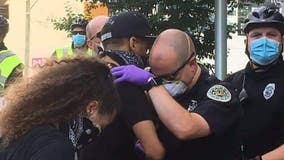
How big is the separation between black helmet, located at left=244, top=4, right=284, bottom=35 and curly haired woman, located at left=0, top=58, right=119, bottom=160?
1510 mm

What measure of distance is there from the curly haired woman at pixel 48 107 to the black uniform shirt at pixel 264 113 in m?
1.24

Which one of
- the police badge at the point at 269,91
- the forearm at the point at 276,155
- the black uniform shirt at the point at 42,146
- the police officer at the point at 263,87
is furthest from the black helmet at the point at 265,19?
the black uniform shirt at the point at 42,146

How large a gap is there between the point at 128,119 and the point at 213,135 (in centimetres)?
43

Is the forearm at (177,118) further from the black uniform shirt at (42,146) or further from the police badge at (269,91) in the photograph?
the black uniform shirt at (42,146)

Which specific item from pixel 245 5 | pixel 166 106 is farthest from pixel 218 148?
pixel 245 5

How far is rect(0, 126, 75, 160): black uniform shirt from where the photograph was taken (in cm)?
195

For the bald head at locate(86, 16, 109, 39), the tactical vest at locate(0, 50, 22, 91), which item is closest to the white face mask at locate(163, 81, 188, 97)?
the bald head at locate(86, 16, 109, 39)

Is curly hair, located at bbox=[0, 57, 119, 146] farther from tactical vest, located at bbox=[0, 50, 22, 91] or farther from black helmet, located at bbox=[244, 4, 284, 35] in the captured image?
tactical vest, located at bbox=[0, 50, 22, 91]

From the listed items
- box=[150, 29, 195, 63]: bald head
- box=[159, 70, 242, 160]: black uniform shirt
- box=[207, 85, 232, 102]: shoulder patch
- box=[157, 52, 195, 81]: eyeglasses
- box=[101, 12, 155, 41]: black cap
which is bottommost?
Answer: box=[159, 70, 242, 160]: black uniform shirt

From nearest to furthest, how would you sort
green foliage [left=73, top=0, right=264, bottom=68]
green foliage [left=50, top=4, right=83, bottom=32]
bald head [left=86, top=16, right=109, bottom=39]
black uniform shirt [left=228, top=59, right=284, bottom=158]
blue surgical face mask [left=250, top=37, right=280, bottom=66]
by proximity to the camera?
black uniform shirt [left=228, top=59, right=284, bottom=158], blue surgical face mask [left=250, top=37, right=280, bottom=66], bald head [left=86, top=16, right=109, bottom=39], green foliage [left=73, top=0, right=264, bottom=68], green foliage [left=50, top=4, right=83, bottom=32]

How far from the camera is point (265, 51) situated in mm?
3324

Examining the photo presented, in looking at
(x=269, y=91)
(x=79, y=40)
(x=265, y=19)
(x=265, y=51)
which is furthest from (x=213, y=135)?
(x=79, y=40)

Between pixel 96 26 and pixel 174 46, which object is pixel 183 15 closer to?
pixel 96 26

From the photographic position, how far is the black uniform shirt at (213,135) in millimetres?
2748
